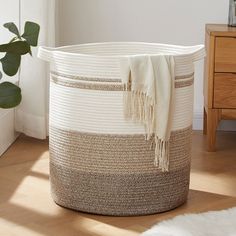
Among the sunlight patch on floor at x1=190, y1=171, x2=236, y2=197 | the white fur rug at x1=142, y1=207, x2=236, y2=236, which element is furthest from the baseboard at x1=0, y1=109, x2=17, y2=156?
the white fur rug at x1=142, y1=207, x2=236, y2=236

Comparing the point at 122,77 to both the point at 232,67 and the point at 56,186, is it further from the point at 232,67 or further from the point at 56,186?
the point at 232,67

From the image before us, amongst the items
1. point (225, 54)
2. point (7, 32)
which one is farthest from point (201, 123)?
point (7, 32)

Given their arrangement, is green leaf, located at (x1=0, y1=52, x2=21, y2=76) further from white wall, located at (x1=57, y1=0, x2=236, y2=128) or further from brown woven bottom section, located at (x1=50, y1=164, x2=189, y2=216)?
white wall, located at (x1=57, y1=0, x2=236, y2=128)

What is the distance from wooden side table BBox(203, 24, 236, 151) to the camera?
2947 millimetres

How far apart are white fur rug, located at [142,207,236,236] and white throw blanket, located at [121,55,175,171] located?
244 millimetres

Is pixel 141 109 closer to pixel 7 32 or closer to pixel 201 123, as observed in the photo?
pixel 7 32

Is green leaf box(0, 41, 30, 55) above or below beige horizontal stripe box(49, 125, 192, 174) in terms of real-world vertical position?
above

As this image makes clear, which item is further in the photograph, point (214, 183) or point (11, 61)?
point (214, 183)

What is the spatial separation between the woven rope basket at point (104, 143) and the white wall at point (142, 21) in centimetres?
130

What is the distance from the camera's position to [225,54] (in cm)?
296

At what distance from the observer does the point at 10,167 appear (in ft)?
8.81

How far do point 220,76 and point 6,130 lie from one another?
1.07 metres

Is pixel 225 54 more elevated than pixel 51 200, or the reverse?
pixel 225 54

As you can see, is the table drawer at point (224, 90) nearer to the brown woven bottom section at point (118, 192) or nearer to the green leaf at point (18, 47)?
the brown woven bottom section at point (118, 192)
